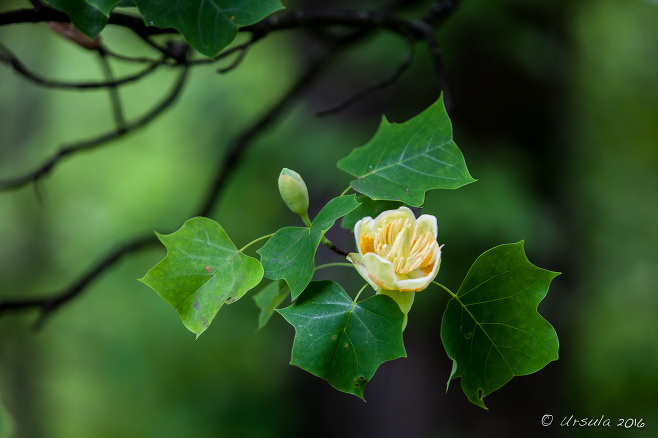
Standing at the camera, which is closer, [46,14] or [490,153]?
[46,14]

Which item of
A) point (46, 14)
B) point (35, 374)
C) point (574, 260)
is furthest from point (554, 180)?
point (35, 374)

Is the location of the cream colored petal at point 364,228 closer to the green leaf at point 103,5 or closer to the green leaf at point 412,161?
the green leaf at point 412,161

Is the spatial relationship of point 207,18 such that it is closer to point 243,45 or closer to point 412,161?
point 243,45

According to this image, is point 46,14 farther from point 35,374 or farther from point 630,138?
point 35,374

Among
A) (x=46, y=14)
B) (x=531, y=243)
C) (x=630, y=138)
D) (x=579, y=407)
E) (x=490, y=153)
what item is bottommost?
(x=579, y=407)

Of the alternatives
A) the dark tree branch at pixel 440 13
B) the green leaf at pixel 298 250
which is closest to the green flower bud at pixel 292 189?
the green leaf at pixel 298 250
